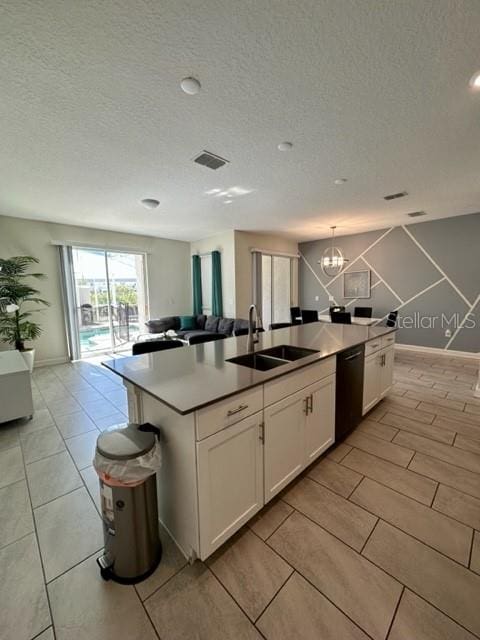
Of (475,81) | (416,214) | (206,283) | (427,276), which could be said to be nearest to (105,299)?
(206,283)

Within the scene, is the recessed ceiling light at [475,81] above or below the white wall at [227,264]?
above

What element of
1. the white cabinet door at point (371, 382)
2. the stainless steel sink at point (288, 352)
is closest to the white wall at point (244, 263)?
the white cabinet door at point (371, 382)

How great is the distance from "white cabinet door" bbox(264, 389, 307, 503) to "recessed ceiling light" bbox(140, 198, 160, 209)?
3517 millimetres

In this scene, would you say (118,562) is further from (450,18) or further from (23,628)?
(450,18)

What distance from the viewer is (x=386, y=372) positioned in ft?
10.3

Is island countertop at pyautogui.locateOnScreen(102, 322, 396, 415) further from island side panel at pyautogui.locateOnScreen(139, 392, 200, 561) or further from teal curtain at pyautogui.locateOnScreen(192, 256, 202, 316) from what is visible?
teal curtain at pyautogui.locateOnScreen(192, 256, 202, 316)

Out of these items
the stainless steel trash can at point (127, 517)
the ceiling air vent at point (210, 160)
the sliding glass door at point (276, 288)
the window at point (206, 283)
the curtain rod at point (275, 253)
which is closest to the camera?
the stainless steel trash can at point (127, 517)

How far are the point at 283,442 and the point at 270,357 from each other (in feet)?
2.10

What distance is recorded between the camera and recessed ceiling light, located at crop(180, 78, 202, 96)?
1680 millimetres

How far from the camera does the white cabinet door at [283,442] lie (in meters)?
1.60

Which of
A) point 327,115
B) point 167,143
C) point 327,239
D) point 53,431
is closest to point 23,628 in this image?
point 53,431

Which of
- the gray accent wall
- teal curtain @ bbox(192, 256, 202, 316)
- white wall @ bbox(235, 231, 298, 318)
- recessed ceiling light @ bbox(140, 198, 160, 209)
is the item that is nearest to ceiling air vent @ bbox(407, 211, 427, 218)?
the gray accent wall
